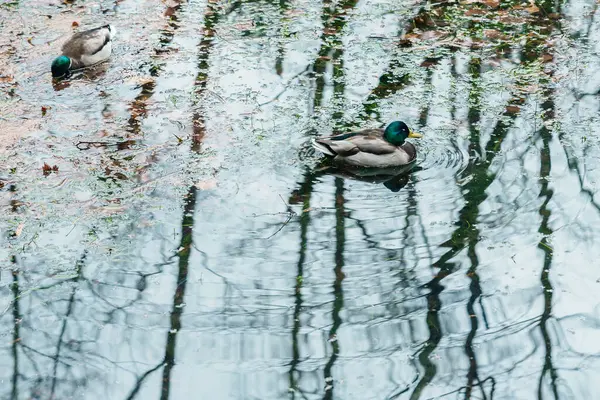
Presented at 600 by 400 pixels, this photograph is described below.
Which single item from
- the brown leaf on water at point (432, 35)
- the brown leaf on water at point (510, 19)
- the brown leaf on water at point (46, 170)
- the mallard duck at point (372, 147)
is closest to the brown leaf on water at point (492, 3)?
the brown leaf on water at point (510, 19)

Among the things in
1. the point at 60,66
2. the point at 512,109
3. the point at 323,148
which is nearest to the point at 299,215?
the point at 323,148

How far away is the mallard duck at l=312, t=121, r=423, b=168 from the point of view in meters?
6.99

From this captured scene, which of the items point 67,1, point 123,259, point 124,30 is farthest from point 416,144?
point 67,1

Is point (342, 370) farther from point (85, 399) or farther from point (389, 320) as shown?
point (85, 399)

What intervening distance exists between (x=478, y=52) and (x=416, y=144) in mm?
2221

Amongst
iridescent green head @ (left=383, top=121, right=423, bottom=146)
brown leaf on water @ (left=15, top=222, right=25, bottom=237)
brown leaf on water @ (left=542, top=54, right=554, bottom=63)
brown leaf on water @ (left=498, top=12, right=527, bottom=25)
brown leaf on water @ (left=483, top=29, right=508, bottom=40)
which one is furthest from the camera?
brown leaf on water @ (left=498, top=12, right=527, bottom=25)

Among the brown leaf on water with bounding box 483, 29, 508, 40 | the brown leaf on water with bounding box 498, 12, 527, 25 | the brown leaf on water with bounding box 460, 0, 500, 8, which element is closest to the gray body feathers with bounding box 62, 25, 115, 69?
the brown leaf on water with bounding box 483, 29, 508, 40

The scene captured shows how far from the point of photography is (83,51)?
8961 mm

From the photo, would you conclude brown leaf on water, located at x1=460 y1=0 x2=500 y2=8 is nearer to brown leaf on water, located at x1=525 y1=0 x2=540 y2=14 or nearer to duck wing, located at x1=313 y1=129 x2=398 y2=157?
brown leaf on water, located at x1=525 y1=0 x2=540 y2=14

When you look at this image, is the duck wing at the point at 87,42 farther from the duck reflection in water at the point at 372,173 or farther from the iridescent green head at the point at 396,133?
the iridescent green head at the point at 396,133

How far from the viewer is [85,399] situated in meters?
4.73

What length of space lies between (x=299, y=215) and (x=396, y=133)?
127 centimetres

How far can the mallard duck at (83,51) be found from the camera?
8809 mm

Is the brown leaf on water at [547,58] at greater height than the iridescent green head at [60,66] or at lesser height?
greater
